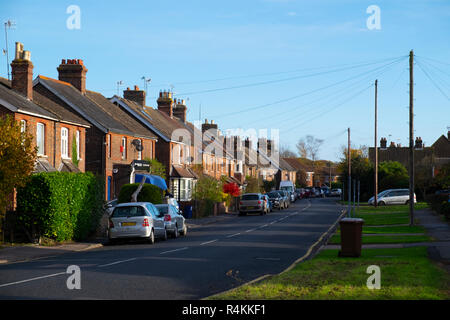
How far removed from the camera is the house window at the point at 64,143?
3439 cm

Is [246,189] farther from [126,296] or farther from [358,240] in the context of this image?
[126,296]

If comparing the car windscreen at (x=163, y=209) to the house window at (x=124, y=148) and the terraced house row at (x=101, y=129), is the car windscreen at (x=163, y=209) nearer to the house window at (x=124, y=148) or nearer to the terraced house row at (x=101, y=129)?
the terraced house row at (x=101, y=129)

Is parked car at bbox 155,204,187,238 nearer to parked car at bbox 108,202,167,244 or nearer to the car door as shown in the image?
the car door

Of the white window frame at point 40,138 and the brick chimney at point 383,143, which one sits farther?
the brick chimney at point 383,143

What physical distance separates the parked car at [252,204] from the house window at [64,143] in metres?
17.1

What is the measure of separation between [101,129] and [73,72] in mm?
6334

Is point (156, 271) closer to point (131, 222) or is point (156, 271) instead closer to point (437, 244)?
point (131, 222)

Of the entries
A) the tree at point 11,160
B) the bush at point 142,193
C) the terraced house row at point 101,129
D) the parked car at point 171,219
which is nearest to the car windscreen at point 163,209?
the parked car at point 171,219

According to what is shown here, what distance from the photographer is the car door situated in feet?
77.8

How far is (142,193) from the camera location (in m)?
30.8

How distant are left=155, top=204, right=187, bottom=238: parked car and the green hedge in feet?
11.1

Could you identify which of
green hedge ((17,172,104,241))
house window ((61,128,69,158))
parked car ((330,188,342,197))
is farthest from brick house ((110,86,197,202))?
parked car ((330,188,342,197))
